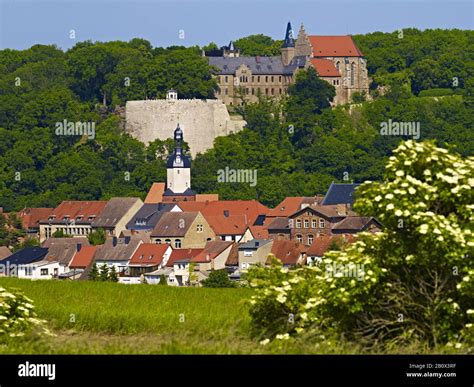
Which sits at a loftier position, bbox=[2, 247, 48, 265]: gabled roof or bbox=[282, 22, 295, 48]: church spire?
bbox=[282, 22, 295, 48]: church spire

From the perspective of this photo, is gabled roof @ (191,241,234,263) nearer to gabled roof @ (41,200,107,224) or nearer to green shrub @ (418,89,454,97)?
gabled roof @ (41,200,107,224)

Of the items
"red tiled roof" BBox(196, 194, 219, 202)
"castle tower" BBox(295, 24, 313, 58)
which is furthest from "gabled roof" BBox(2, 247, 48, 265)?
"castle tower" BBox(295, 24, 313, 58)

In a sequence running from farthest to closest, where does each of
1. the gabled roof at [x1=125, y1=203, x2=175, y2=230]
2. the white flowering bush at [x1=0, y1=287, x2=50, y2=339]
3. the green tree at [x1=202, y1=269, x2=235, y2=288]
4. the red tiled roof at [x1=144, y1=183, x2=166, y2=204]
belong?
1. the red tiled roof at [x1=144, y1=183, x2=166, y2=204]
2. the gabled roof at [x1=125, y1=203, x2=175, y2=230]
3. the green tree at [x1=202, y1=269, x2=235, y2=288]
4. the white flowering bush at [x1=0, y1=287, x2=50, y2=339]

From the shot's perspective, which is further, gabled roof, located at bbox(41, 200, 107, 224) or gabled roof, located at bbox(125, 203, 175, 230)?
gabled roof, located at bbox(41, 200, 107, 224)

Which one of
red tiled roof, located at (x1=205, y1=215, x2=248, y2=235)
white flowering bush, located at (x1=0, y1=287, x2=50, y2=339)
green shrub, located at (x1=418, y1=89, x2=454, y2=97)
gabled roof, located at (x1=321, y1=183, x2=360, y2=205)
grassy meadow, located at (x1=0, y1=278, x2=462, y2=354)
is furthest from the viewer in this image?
green shrub, located at (x1=418, y1=89, x2=454, y2=97)
